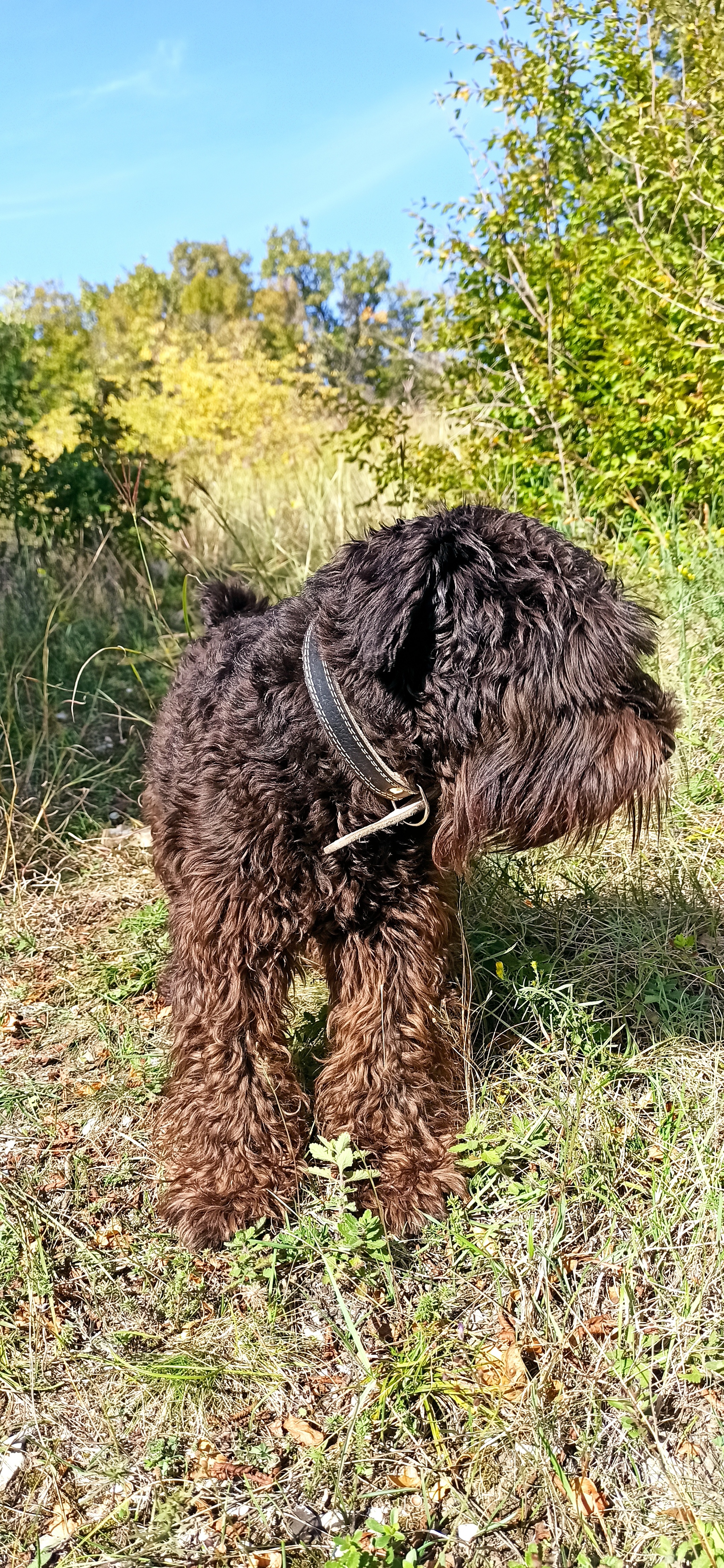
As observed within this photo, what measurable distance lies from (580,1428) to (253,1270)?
95cm

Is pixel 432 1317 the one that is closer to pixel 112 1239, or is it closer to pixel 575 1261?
pixel 575 1261

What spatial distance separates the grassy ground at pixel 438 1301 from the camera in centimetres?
225

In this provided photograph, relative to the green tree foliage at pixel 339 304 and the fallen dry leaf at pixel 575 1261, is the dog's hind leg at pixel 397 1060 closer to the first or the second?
the fallen dry leaf at pixel 575 1261

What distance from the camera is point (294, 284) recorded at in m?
22.2

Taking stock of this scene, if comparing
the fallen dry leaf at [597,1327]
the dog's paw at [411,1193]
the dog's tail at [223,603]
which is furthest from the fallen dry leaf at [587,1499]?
the dog's tail at [223,603]

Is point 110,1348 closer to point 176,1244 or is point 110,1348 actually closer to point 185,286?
point 176,1244

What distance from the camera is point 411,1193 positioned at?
115 inches

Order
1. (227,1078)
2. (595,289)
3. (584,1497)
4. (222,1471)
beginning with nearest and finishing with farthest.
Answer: (584,1497), (222,1471), (227,1078), (595,289)

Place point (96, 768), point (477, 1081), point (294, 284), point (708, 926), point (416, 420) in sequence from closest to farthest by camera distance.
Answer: point (477, 1081) → point (708, 926) → point (96, 768) → point (416, 420) → point (294, 284)

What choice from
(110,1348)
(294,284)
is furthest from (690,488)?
(294,284)

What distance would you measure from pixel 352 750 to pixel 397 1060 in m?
1.02

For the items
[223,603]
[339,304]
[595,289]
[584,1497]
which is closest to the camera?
[584,1497]

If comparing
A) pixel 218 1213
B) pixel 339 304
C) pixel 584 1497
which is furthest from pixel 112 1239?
pixel 339 304

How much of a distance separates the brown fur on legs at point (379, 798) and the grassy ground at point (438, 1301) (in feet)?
0.75
